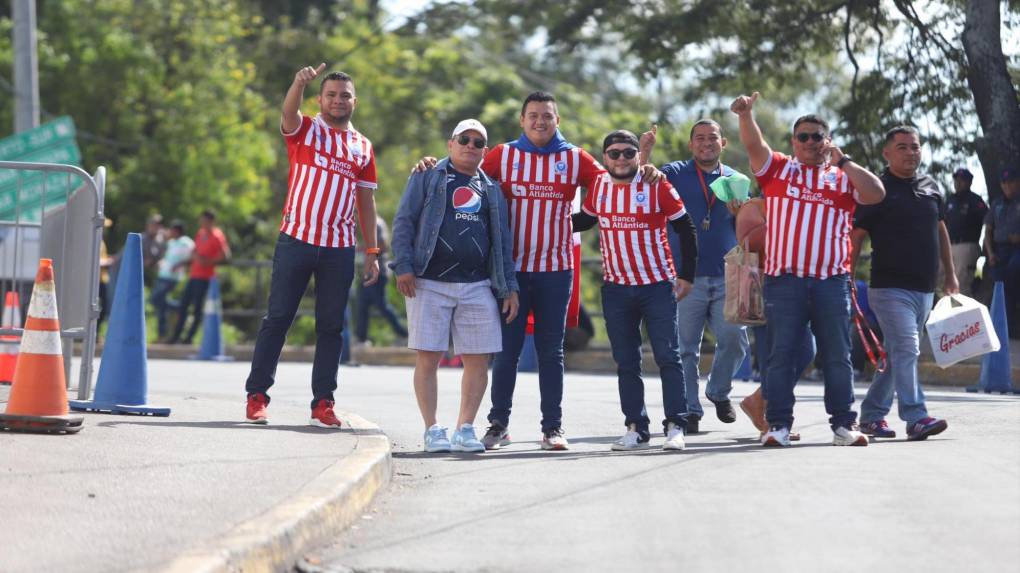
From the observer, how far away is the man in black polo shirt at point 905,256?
9.54m

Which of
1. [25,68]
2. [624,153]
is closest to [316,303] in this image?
[624,153]

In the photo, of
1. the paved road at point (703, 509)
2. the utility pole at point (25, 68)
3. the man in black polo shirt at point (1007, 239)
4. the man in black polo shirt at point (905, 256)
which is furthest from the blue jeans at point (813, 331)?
the utility pole at point (25, 68)

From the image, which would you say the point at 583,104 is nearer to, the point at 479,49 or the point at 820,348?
the point at 479,49

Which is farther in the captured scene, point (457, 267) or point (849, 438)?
point (849, 438)

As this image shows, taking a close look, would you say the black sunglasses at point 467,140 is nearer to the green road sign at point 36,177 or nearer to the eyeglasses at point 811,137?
the eyeglasses at point 811,137

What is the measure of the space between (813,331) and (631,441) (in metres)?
1.19

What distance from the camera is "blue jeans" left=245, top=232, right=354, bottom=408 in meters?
9.38

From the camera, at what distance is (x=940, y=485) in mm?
7320

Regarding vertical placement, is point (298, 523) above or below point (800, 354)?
below

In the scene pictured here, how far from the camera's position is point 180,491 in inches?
258

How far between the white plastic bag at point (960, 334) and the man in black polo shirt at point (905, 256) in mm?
Result: 236

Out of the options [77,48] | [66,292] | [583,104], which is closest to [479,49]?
[583,104]

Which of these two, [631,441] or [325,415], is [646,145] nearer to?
[631,441]

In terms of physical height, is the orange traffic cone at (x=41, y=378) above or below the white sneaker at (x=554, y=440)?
above
